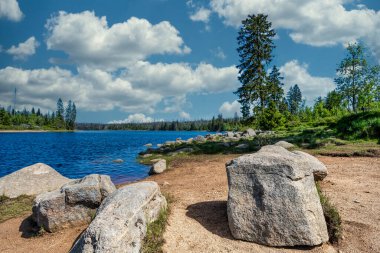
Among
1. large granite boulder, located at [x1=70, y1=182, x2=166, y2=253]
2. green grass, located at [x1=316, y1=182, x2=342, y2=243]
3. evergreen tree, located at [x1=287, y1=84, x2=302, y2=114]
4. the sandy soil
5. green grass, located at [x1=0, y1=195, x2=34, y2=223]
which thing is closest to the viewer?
large granite boulder, located at [x1=70, y1=182, x2=166, y2=253]

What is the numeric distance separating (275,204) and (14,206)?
1120cm

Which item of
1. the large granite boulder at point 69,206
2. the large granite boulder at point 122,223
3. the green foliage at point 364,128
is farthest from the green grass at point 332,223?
the green foliage at point 364,128

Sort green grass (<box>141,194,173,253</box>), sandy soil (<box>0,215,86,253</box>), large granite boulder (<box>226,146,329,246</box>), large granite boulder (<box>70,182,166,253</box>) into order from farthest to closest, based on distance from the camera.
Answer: sandy soil (<box>0,215,86,253</box>) < large granite boulder (<box>226,146,329,246</box>) < green grass (<box>141,194,173,253</box>) < large granite boulder (<box>70,182,166,253</box>)

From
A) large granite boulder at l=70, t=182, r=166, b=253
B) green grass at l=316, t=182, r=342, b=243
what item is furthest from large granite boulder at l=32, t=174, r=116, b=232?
green grass at l=316, t=182, r=342, b=243

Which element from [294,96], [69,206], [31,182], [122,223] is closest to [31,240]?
[69,206]

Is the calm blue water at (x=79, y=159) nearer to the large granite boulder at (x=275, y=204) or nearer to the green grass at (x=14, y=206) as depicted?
the green grass at (x=14, y=206)

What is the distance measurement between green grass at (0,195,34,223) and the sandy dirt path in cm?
591

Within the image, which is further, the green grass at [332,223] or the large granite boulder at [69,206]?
the large granite boulder at [69,206]

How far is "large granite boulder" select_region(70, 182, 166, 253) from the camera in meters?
5.98

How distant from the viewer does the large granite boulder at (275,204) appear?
6773mm

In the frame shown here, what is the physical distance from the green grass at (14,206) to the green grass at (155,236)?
7.14 m

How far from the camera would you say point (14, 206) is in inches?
481

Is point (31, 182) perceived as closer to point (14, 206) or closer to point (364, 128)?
point (14, 206)

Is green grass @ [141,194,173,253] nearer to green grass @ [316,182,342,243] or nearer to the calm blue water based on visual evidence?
green grass @ [316,182,342,243]
